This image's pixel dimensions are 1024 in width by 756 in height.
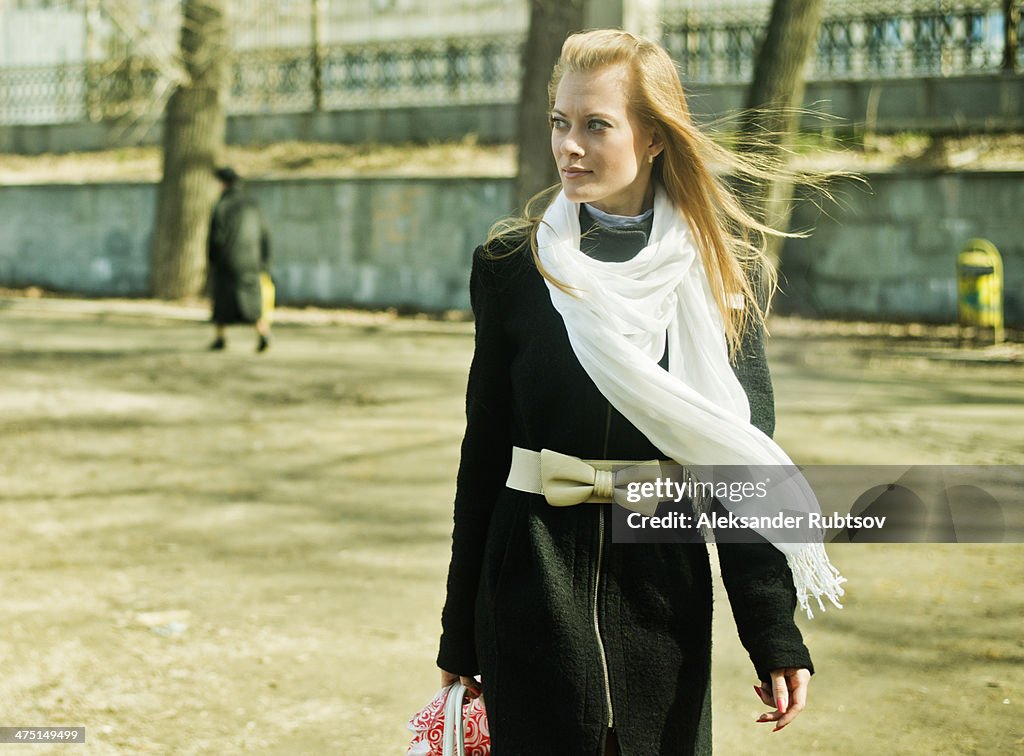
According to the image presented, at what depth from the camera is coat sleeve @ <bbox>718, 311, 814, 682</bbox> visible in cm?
250

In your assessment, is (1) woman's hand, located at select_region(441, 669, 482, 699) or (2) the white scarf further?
(1) woman's hand, located at select_region(441, 669, 482, 699)

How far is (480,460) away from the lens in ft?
8.67

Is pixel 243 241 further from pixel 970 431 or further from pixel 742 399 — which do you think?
pixel 742 399

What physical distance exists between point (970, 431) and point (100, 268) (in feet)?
50.3

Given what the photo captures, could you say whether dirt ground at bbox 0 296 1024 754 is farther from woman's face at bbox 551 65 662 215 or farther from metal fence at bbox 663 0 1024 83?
metal fence at bbox 663 0 1024 83

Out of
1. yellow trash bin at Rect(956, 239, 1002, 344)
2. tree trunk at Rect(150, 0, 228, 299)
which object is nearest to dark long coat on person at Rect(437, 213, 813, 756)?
yellow trash bin at Rect(956, 239, 1002, 344)

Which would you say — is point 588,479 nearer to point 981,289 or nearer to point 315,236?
point 981,289

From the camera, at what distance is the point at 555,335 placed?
257cm

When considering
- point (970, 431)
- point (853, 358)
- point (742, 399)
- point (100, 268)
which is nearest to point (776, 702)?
point (742, 399)

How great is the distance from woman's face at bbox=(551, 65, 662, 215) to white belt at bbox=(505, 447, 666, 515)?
51cm

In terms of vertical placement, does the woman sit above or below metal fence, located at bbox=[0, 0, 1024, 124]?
below

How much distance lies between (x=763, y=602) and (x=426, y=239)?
16.5 metres

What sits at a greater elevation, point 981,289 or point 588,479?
point 588,479

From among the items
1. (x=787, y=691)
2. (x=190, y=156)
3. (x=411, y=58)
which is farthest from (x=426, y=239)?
(x=787, y=691)
